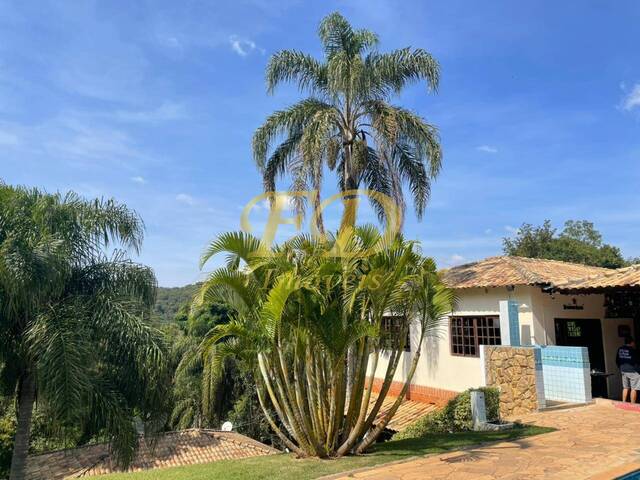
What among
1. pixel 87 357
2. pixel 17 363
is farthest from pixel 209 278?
pixel 17 363

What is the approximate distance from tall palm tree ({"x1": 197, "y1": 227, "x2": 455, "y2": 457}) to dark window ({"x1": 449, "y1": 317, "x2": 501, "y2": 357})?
5.95 metres

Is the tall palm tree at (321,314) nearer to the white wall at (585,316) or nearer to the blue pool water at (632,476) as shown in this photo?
the blue pool water at (632,476)

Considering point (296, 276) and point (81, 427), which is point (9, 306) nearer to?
point (81, 427)

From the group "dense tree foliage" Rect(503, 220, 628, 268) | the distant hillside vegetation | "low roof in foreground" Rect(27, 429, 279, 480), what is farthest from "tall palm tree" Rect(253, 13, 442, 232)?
the distant hillside vegetation

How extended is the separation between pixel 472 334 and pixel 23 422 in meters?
12.2

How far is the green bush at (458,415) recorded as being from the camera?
1206 centimetres

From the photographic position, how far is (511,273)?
1498 cm

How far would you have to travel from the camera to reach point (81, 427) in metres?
8.88

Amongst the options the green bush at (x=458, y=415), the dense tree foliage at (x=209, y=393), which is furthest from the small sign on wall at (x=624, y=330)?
the dense tree foliage at (x=209, y=393)

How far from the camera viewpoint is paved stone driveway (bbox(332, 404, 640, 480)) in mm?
7102

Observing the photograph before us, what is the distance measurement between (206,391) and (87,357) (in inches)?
602

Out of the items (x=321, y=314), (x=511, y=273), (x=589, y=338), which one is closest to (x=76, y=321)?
(x=321, y=314)

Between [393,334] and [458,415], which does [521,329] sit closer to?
[458,415]

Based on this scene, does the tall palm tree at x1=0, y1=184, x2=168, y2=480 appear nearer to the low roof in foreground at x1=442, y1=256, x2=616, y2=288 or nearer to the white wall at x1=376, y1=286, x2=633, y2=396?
the low roof in foreground at x1=442, y1=256, x2=616, y2=288
